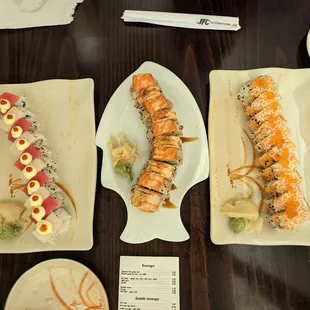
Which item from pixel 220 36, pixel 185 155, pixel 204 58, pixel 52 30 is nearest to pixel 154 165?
pixel 185 155

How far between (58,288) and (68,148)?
75cm

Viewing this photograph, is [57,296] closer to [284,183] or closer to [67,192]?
[67,192]

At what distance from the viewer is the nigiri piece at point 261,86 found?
6.75 ft

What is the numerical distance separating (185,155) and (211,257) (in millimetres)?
558

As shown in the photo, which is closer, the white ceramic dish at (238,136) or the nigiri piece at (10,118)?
the white ceramic dish at (238,136)

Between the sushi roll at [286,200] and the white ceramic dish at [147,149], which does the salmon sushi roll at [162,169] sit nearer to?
the white ceramic dish at [147,149]

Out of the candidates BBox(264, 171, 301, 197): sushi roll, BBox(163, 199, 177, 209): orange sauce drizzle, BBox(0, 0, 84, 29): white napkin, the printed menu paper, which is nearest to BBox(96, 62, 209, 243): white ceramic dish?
BBox(163, 199, 177, 209): orange sauce drizzle

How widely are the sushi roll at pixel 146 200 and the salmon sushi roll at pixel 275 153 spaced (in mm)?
591

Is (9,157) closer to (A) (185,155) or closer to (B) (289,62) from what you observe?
(A) (185,155)

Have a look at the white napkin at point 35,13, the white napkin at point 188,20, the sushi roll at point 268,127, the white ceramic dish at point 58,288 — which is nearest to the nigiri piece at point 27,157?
the white ceramic dish at point 58,288

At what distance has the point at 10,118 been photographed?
6.81 ft

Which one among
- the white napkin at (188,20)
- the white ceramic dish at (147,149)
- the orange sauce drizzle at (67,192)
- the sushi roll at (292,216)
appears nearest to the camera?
the sushi roll at (292,216)

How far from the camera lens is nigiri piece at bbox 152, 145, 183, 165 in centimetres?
198

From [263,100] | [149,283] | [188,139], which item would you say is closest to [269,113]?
[263,100]
